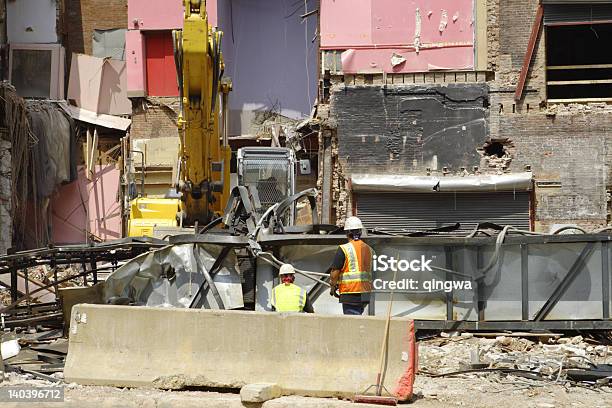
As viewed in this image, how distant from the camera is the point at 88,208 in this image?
101 feet

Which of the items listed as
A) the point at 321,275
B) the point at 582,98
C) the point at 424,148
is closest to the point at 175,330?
the point at 321,275

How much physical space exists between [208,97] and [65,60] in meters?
18.2

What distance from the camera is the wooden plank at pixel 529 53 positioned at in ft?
82.4

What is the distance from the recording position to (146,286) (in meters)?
13.8

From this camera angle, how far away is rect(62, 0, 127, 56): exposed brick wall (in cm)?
3316

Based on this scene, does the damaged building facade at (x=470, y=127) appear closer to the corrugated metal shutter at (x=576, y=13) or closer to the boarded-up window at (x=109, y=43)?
the corrugated metal shutter at (x=576, y=13)

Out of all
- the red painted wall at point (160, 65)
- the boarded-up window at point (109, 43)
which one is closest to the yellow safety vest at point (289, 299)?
the red painted wall at point (160, 65)

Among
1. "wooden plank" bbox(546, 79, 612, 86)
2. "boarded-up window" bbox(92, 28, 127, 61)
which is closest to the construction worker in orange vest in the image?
"wooden plank" bbox(546, 79, 612, 86)

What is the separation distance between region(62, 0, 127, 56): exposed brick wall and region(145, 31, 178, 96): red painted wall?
248 centimetres

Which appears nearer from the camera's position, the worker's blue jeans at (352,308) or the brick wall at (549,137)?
the worker's blue jeans at (352,308)

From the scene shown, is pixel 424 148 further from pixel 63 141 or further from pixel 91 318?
pixel 91 318

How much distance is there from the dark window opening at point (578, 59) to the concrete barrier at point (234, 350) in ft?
56.7

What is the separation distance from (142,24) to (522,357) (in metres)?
21.4
